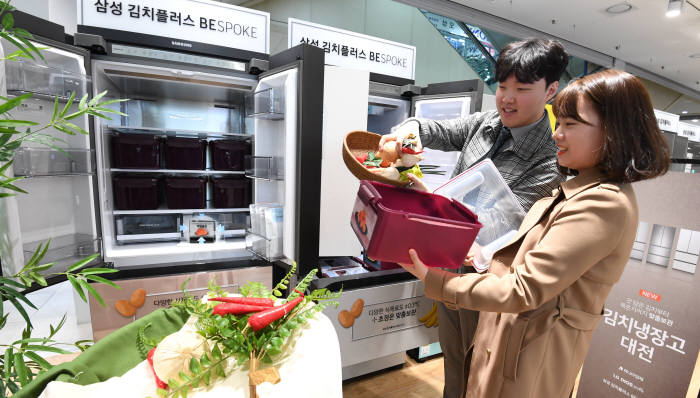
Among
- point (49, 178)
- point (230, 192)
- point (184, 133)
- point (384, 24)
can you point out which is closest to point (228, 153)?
point (230, 192)

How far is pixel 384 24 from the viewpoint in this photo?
574 centimetres

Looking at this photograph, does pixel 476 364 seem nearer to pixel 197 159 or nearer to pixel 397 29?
pixel 197 159

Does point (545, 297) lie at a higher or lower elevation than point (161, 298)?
higher

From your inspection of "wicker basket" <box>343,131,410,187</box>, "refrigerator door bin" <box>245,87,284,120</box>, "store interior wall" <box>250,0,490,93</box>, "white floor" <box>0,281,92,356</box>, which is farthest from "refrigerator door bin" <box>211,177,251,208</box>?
"store interior wall" <box>250,0,490,93</box>

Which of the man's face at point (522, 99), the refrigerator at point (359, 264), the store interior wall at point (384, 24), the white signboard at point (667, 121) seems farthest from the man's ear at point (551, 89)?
the store interior wall at point (384, 24)

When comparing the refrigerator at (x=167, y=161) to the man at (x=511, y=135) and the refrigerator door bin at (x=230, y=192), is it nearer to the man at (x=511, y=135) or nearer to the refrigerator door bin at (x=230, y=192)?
the refrigerator door bin at (x=230, y=192)

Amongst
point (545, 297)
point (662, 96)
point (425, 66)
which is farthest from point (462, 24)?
point (662, 96)

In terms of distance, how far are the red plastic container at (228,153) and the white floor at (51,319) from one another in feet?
4.89

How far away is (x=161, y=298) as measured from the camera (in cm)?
198

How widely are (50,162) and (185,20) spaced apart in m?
1.04

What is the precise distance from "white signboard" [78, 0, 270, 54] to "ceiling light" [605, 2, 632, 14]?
576cm

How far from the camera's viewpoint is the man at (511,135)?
48.6 inches

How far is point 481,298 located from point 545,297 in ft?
0.53

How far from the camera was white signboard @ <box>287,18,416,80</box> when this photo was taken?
2.50 metres
